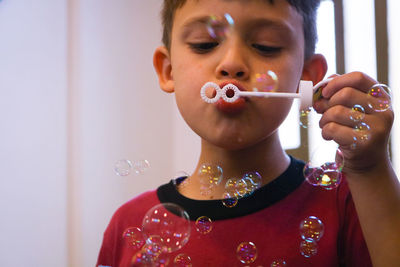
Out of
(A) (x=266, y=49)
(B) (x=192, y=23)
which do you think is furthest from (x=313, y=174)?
(B) (x=192, y=23)

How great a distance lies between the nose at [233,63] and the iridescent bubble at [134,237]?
0.34 m

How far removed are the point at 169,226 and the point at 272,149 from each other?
242mm

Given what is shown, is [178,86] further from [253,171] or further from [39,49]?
[39,49]

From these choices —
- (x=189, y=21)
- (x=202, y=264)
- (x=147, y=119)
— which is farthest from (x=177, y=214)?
(x=147, y=119)

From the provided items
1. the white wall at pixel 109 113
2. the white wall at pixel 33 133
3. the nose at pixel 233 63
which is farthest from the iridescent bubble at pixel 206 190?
the white wall at pixel 109 113

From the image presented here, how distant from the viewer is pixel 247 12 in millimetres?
742

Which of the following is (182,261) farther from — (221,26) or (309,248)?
(221,26)

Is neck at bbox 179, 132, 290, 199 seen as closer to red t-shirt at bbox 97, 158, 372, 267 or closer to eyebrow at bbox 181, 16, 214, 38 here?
red t-shirt at bbox 97, 158, 372, 267

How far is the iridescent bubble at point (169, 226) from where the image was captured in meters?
0.76

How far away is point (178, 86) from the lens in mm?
812

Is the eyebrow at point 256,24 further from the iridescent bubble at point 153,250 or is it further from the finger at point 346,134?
the iridescent bubble at point 153,250

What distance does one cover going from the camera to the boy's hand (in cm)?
66

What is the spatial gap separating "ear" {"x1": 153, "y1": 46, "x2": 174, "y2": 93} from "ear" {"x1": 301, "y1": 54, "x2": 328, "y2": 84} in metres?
0.28

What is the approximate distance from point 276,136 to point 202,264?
28 centimetres
